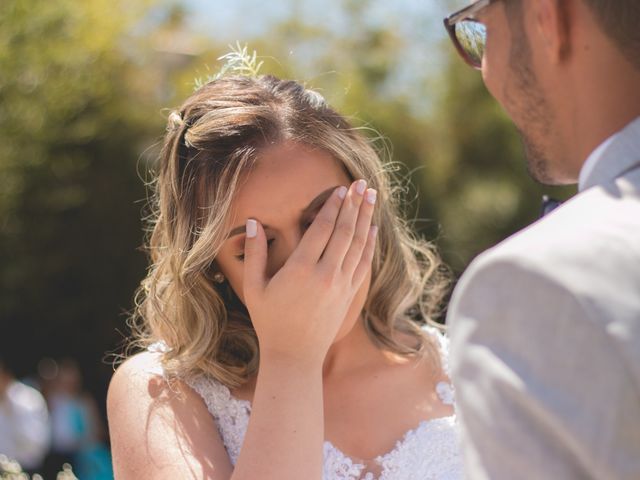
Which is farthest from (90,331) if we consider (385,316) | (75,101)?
(385,316)

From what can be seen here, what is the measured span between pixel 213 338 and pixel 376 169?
2.27ft

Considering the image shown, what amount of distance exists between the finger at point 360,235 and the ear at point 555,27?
1.07 m

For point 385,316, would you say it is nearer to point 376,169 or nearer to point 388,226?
point 388,226

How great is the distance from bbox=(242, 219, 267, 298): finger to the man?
1051 millimetres

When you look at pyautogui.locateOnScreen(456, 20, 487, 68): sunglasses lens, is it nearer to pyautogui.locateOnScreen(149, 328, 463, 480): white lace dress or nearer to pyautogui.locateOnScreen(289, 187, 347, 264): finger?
→ pyautogui.locateOnScreen(289, 187, 347, 264): finger

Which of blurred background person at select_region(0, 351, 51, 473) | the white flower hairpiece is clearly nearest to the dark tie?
the white flower hairpiece

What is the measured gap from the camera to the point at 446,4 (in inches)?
356

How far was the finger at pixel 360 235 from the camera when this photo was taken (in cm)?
207

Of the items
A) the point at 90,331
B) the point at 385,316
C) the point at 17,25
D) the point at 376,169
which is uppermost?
the point at 17,25

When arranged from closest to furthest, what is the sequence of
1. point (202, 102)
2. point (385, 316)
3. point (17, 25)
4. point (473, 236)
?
1. point (202, 102)
2. point (385, 316)
3. point (17, 25)
4. point (473, 236)

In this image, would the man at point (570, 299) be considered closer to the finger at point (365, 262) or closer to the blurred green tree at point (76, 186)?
the finger at point (365, 262)

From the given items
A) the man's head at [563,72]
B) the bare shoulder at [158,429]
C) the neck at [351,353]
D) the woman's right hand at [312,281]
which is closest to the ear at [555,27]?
the man's head at [563,72]

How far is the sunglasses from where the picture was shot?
122 centimetres

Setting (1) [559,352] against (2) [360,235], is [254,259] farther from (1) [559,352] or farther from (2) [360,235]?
(1) [559,352]
